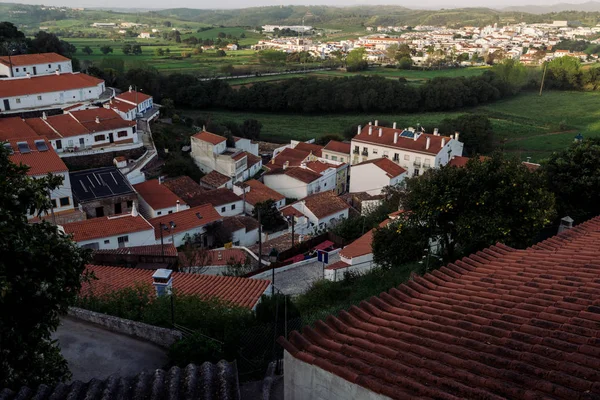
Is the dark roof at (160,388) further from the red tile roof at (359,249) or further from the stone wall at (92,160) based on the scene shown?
the stone wall at (92,160)

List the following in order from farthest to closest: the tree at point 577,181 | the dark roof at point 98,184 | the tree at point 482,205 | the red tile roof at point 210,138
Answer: the red tile roof at point 210,138
the dark roof at point 98,184
the tree at point 577,181
the tree at point 482,205

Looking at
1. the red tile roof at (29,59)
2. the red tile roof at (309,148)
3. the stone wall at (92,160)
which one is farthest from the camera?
the red tile roof at (29,59)

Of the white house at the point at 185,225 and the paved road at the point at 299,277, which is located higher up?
the paved road at the point at 299,277

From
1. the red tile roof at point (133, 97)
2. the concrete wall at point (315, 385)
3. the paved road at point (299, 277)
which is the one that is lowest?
the paved road at point (299, 277)

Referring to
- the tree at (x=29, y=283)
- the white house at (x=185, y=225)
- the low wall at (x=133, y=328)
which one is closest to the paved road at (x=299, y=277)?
the low wall at (x=133, y=328)

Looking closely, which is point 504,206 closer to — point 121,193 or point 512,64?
point 121,193
